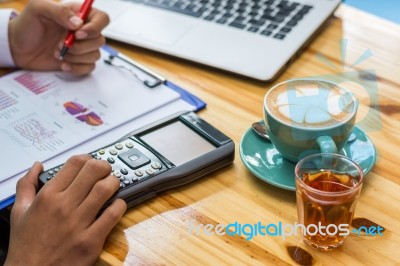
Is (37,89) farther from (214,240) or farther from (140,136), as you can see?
(214,240)

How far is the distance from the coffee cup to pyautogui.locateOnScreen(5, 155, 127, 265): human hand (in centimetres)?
20

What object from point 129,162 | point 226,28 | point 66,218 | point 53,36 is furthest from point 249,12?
point 66,218

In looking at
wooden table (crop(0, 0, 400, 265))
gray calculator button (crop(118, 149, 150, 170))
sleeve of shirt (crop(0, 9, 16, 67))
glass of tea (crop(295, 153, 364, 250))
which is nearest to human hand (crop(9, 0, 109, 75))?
sleeve of shirt (crop(0, 9, 16, 67))

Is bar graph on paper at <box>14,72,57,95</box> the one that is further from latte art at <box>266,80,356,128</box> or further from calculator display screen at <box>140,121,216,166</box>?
latte art at <box>266,80,356,128</box>

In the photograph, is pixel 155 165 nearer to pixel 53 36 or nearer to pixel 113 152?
pixel 113 152

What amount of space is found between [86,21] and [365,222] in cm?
54

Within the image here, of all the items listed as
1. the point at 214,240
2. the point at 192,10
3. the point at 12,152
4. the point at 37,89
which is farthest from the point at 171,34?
the point at 214,240

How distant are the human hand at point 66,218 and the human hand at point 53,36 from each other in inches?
11.6

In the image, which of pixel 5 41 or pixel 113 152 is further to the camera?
pixel 5 41

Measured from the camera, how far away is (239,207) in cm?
71

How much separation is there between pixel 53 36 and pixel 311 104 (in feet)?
1.60

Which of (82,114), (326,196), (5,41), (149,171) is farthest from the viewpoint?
(5,41)

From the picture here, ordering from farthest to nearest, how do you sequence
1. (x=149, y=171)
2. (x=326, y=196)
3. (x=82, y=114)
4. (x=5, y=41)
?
(x=5, y=41), (x=82, y=114), (x=149, y=171), (x=326, y=196)

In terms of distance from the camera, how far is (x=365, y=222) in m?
0.68
